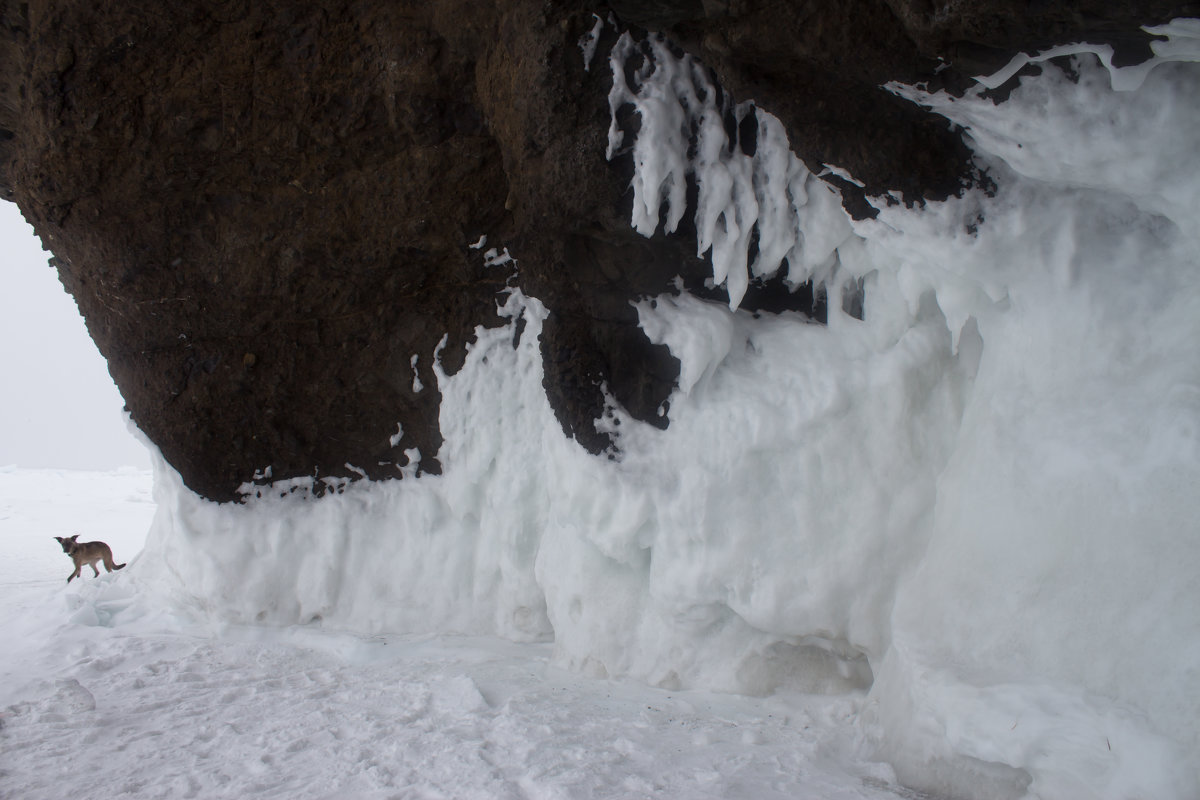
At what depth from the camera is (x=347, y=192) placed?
3.47 m

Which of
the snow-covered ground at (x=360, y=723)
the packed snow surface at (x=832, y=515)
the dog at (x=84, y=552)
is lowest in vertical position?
the dog at (x=84, y=552)

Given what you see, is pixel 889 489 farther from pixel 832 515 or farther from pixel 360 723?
pixel 360 723

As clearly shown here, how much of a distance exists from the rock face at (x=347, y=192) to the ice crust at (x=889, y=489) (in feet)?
0.47

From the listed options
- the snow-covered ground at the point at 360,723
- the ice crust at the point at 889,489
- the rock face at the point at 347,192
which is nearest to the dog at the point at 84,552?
the snow-covered ground at the point at 360,723

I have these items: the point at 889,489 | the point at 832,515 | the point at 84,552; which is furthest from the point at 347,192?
the point at 84,552

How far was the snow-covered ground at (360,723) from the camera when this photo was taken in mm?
Result: 2227

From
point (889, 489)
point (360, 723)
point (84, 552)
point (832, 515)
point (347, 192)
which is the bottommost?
point (84, 552)

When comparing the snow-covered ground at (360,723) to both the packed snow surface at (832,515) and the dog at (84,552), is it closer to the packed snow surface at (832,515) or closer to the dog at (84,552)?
the packed snow surface at (832,515)

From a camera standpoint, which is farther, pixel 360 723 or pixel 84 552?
pixel 84 552

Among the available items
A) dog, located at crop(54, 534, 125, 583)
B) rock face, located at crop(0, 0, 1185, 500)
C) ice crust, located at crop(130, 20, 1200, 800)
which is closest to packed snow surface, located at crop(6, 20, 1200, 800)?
ice crust, located at crop(130, 20, 1200, 800)

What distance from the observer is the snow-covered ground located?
2227 mm

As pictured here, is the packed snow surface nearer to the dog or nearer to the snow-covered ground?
the snow-covered ground

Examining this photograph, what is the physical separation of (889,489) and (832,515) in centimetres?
21

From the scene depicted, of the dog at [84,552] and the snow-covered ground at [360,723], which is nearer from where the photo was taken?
the snow-covered ground at [360,723]
